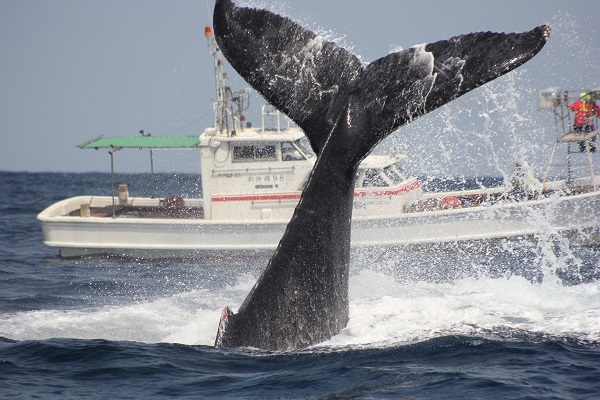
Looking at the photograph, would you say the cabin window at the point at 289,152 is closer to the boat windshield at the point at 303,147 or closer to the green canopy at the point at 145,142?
the boat windshield at the point at 303,147

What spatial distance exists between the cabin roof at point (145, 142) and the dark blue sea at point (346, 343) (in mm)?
4477

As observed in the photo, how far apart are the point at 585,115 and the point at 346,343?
1093cm

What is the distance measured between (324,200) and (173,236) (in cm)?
1021

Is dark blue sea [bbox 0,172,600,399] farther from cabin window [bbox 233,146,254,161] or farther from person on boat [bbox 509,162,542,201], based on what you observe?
cabin window [bbox 233,146,254,161]

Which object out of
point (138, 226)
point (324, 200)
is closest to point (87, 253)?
point (138, 226)

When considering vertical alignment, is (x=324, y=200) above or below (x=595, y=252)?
above

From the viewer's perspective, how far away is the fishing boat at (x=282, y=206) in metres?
16.5

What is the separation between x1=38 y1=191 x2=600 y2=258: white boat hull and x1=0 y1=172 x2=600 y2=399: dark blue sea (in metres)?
2.71

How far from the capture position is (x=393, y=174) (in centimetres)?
1747

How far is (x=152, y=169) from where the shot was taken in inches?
771

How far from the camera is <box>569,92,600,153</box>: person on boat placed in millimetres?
16641

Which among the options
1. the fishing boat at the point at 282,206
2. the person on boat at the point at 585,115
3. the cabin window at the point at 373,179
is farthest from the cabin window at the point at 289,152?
the person on boat at the point at 585,115

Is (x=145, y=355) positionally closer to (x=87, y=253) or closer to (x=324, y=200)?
(x=324, y=200)

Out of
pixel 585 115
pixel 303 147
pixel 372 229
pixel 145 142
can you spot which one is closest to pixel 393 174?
pixel 372 229
